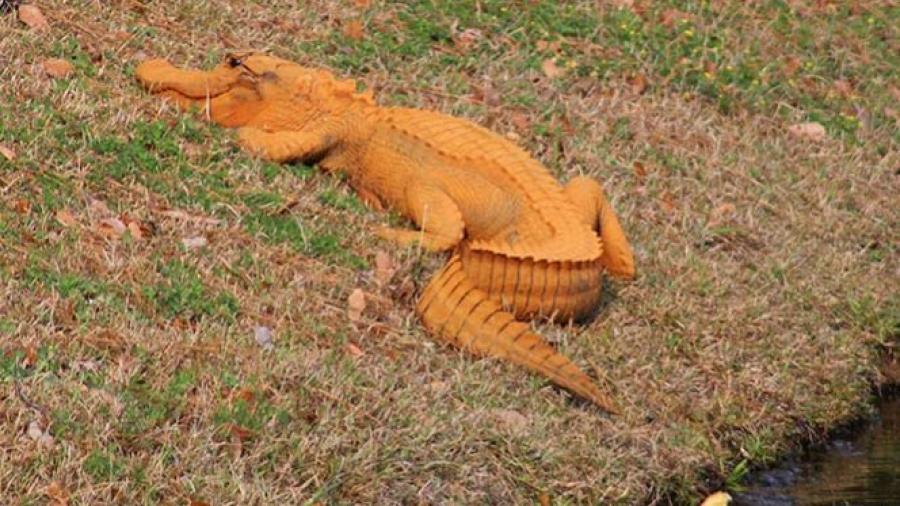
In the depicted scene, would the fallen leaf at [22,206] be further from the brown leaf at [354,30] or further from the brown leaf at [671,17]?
the brown leaf at [671,17]

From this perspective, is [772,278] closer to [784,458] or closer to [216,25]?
[784,458]

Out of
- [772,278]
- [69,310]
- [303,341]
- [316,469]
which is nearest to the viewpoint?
[316,469]

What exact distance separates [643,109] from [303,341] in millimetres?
4116

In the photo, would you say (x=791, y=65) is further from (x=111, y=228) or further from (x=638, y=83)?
(x=111, y=228)

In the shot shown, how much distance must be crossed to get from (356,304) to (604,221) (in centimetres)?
179

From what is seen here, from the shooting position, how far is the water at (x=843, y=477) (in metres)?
6.82

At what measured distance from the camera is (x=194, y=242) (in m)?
6.79

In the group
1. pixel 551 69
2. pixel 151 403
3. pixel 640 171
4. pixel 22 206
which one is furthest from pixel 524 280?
pixel 551 69

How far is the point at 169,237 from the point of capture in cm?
677

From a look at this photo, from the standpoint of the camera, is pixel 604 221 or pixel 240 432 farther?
pixel 604 221

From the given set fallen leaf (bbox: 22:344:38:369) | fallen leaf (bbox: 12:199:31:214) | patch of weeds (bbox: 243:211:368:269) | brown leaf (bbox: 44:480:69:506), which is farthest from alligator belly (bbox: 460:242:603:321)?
brown leaf (bbox: 44:480:69:506)

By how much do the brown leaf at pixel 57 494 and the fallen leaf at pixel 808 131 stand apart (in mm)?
6515

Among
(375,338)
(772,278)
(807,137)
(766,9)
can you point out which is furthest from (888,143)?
(375,338)

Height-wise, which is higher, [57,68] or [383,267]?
[57,68]
